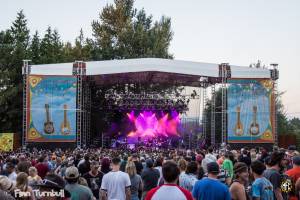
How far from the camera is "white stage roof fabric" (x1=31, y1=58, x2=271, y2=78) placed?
27078 mm

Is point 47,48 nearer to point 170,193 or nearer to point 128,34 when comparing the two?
point 128,34

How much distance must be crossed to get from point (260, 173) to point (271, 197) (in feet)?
1.13

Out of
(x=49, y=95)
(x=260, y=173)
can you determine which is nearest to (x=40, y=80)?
(x=49, y=95)

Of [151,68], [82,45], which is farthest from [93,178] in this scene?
[82,45]

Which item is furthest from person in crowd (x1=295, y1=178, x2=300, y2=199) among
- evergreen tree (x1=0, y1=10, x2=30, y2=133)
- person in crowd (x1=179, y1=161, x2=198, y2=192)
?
evergreen tree (x1=0, y1=10, x2=30, y2=133)

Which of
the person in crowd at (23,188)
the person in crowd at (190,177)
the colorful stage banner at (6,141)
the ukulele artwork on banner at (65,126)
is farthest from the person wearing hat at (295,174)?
the colorful stage banner at (6,141)

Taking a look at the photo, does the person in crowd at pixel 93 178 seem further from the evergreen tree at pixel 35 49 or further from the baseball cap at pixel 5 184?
the evergreen tree at pixel 35 49

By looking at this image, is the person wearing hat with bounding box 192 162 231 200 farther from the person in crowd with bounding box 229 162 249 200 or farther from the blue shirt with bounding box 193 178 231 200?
the person in crowd with bounding box 229 162 249 200

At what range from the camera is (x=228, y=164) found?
35.0ft

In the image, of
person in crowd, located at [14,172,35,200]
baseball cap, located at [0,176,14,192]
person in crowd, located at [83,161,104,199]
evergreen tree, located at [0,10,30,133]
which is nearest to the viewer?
baseball cap, located at [0,176,14,192]

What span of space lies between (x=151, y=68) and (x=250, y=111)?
5.86 meters

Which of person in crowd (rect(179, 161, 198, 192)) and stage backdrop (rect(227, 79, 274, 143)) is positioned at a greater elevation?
stage backdrop (rect(227, 79, 274, 143))

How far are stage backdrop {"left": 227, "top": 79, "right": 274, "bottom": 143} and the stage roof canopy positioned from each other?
1.79 ft

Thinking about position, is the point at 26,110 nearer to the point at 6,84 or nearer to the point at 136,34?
the point at 6,84
